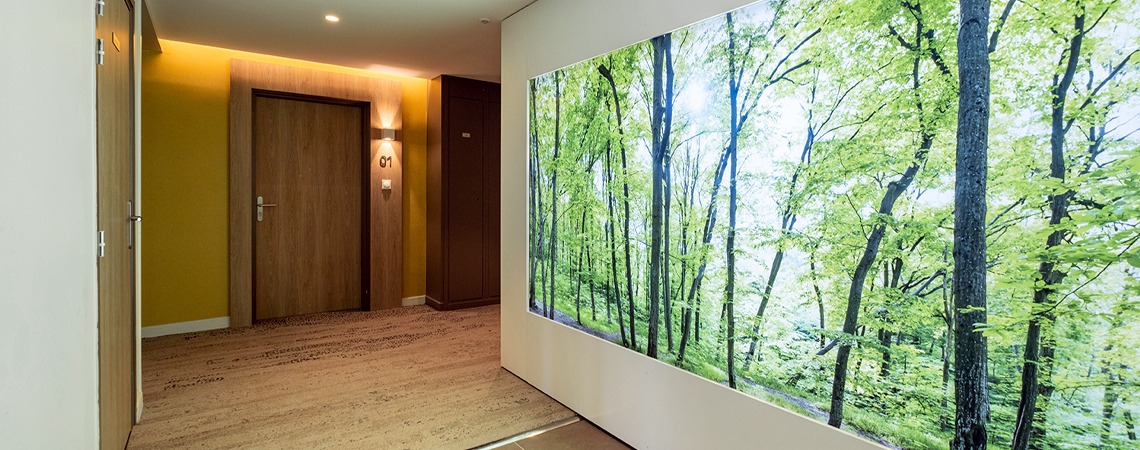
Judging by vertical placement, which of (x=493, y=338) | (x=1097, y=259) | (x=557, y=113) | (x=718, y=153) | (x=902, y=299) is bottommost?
(x=493, y=338)

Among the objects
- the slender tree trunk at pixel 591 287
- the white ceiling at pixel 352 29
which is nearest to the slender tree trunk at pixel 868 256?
the slender tree trunk at pixel 591 287

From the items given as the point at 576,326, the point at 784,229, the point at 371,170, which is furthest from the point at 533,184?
the point at 371,170

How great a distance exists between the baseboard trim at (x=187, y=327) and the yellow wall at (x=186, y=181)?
0.04 metres

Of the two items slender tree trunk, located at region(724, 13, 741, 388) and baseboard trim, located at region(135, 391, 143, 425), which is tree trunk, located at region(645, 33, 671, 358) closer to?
slender tree trunk, located at region(724, 13, 741, 388)

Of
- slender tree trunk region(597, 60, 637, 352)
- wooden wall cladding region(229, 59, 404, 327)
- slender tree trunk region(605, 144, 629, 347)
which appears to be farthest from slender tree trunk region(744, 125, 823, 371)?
wooden wall cladding region(229, 59, 404, 327)

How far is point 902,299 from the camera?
1.49 metres

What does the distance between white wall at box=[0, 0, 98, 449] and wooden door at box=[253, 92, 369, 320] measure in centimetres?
330

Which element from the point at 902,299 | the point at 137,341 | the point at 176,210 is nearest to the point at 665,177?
the point at 902,299

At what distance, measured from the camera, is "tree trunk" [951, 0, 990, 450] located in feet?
4.32

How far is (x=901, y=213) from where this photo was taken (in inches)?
58.2

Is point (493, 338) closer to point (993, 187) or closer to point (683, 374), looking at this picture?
point (683, 374)

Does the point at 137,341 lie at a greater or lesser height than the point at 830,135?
lesser

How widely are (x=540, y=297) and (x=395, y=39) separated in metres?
2.31

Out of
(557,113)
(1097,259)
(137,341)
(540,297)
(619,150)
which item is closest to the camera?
(1097,259)
